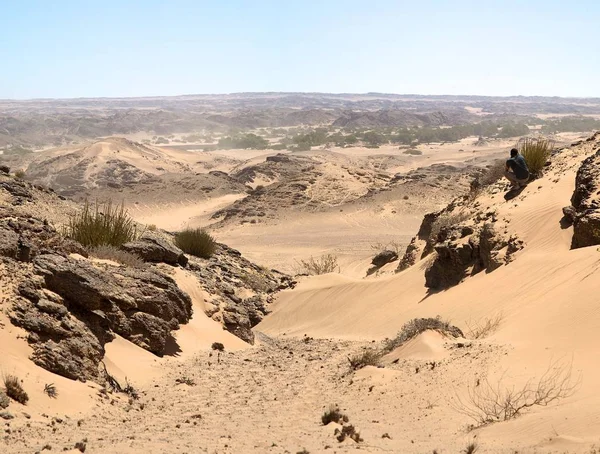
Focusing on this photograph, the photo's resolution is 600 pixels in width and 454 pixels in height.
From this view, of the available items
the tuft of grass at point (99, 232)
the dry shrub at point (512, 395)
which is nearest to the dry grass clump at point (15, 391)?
the dry shrub at point (512, 395)

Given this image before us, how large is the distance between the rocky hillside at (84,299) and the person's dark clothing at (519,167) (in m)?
6.82

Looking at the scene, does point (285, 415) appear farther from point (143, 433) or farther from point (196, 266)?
point (196, 266)

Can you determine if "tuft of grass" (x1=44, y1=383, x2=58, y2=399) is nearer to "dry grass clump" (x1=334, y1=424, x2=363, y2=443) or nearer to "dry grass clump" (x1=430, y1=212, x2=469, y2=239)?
"dry grass clump" (x1=334, y1=424, x2=363, y2=443)

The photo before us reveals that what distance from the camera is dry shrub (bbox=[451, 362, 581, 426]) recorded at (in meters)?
6.90

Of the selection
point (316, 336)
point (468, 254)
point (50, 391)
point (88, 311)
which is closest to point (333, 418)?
point (50, 391)

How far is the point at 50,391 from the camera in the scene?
709cm

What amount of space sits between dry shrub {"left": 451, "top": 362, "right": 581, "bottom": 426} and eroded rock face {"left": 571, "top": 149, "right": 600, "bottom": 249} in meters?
4.54

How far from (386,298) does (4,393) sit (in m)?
9.61

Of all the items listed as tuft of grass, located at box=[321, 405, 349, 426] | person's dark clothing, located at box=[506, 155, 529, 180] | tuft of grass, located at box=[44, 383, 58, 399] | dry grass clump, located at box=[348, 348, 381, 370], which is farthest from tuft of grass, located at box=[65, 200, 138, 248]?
person's dark clothing, located at box=[506, 155, 529, 180]

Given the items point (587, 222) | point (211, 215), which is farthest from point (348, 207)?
point (587, 222)

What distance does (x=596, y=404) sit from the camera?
638 cm

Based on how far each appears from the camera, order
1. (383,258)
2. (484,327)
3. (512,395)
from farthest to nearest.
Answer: (383,258) < (484,327) < (512,395)

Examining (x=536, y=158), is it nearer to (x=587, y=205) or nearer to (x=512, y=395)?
(x=587, y=205)

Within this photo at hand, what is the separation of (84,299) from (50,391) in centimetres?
220
